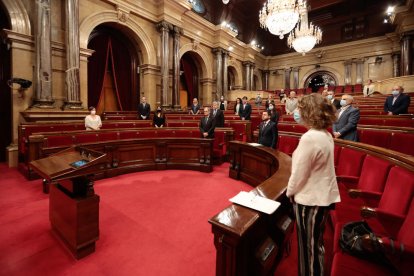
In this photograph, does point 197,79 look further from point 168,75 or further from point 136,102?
point 136,102

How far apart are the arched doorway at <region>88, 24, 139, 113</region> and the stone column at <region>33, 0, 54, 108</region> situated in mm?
2337

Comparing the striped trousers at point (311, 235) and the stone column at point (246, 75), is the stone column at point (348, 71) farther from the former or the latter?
the striped trousers at point (311, 235)

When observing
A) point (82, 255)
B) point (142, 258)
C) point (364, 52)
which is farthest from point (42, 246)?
point (364, 52)

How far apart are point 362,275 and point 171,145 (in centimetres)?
A: 405

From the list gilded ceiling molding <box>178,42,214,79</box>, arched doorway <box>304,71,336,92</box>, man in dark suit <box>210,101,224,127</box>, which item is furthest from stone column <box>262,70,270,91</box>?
man in dark suit <box>210,101,224,127</box>

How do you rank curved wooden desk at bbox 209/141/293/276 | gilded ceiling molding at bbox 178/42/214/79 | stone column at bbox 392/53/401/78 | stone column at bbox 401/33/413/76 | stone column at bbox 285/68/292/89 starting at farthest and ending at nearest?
stone column at bbox 285/68/292/89, stone column at bbox 392/53/401/78, stone column at bbox 401/33/413/76, gilded ceiling molding at bbox 178/42/214/79, curved wooden desk at bbox 209/141/293/276

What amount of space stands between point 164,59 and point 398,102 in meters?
7.73

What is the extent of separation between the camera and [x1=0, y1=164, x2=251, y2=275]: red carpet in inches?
70.9

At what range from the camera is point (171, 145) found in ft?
15.9

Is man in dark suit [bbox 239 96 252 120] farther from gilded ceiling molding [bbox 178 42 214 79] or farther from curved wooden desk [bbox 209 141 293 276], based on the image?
gilded ceiling molding [bbox 178 42 214 79]

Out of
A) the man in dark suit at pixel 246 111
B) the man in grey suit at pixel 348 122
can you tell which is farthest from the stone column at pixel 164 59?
the man in grey suit at pixel 348 122

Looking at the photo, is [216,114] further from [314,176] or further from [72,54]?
[72,54]

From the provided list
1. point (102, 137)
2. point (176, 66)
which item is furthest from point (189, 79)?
point (102, 137)

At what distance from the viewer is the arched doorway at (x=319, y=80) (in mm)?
16536
